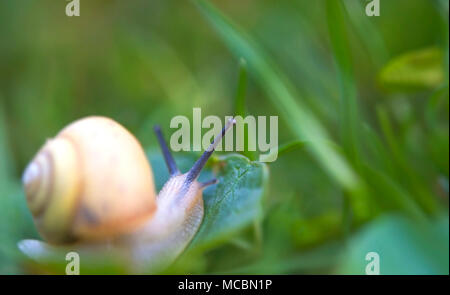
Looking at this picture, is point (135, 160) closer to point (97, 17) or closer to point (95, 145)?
point (95, 145)

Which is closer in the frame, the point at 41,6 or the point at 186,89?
the point at 186,89

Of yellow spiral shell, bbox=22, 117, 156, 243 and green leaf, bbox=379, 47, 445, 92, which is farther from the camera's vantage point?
green leaf, bbox=379, 47, 445, 92

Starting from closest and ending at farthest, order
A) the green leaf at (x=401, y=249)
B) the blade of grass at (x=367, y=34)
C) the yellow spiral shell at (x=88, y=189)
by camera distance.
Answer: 1. the green leaf at (x=401, y=249)
2. the yellow spiral shell at (x=88, y=189)
3. the blade of grass at (x=367, y=34)

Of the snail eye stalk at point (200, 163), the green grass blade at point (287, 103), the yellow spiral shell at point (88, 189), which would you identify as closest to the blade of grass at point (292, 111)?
the green grass blade at point (287, 103)

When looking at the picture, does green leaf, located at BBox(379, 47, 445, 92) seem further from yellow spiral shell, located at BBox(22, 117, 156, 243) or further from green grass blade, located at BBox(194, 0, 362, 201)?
yellow spiral shell, located at BBox(22, 117, 156, 243)

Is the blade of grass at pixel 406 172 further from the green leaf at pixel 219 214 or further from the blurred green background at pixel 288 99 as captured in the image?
the green leaf at pixel 219 214

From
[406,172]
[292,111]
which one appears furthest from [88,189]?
[406,172]

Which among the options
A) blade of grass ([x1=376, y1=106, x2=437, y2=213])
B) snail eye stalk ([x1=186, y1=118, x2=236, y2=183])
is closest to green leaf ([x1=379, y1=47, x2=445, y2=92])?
blade of grass ([x1=376, y1=106, x2=437, y2=213])
